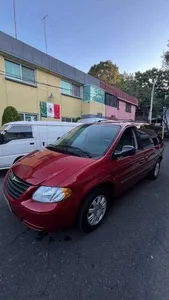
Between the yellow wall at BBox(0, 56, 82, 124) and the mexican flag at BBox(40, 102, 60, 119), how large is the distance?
0.94 feet

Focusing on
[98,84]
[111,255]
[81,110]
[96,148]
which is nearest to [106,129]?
[96,148]

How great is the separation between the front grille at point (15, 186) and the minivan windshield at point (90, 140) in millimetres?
986

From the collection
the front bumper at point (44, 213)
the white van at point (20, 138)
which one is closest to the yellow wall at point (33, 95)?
the white van at point (20, 138)

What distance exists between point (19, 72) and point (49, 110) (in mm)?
3052

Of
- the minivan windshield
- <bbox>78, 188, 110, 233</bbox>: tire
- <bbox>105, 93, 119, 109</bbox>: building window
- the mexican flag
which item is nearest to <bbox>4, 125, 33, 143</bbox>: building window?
the minivan windshield

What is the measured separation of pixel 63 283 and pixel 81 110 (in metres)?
15.0

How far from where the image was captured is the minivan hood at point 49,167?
2406 millimetres

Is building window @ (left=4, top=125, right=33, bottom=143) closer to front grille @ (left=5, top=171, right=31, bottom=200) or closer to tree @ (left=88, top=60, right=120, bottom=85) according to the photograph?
front grille @ (left=5, top=171, right=31, bottom=200)

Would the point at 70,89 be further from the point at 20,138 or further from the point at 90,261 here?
the point at 90,261

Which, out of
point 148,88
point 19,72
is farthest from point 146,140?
point 148,88

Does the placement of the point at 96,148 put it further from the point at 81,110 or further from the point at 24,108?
the point at 81,110

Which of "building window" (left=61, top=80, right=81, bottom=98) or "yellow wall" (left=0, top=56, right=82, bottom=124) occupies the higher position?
"building window" (left=61, top=80, right=81, bottom=98)

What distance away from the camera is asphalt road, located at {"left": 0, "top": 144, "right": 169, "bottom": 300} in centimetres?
190

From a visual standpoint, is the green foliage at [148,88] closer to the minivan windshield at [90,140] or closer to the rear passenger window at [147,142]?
the rear passenger window at [147,142]
